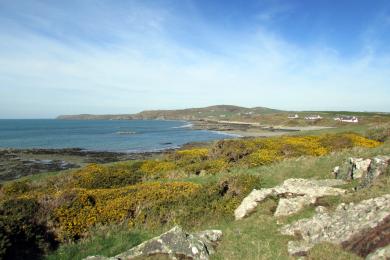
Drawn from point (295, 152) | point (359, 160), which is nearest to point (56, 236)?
point (359, 160)

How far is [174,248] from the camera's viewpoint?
24.8 feet

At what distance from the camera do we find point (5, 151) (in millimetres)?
58562

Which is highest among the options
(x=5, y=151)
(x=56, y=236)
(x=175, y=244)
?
(x=175, y=244)

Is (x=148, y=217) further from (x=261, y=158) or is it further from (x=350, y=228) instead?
(x=261, y=158)

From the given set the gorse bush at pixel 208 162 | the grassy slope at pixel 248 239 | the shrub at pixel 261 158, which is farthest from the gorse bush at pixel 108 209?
the shrub at pixel 261 158

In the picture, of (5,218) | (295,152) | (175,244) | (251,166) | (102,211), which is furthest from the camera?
(295,152)

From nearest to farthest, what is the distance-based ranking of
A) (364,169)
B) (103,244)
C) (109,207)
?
(103,244), (109,207), (364,169)

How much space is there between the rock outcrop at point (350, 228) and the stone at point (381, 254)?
0.85 feet

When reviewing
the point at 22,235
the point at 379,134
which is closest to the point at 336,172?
the point at 22,235

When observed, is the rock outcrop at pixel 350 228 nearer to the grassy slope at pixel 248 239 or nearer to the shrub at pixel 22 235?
the grassy slope at pixel 248 239

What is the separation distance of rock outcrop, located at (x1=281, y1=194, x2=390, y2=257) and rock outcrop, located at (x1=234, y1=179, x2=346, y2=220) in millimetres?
1509

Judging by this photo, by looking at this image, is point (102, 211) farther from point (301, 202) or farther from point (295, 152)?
point (295, 152)

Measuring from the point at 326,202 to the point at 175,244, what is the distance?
545 centimetres

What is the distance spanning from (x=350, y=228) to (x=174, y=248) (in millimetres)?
4054
